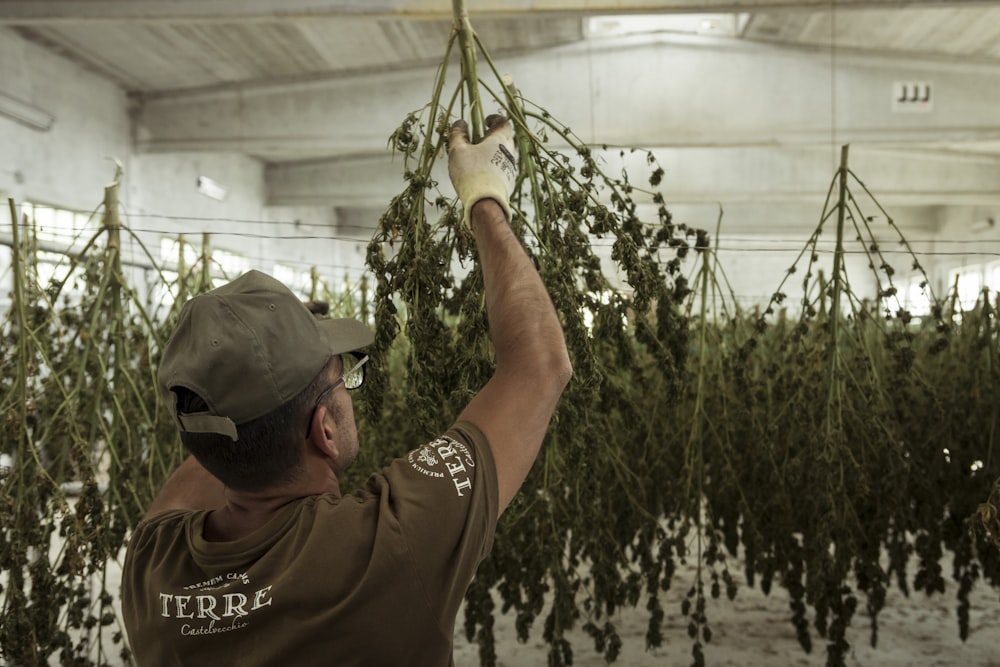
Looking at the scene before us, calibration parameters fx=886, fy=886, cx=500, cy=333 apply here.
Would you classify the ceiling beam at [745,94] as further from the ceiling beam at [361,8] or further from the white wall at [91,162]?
the white wall at [91,162]

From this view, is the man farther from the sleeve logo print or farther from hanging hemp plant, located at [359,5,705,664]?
hanging hemp plant, located at [359,5,705,664]

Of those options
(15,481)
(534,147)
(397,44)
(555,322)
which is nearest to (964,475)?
(534,147)

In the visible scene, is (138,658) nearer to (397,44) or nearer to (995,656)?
(995,656)

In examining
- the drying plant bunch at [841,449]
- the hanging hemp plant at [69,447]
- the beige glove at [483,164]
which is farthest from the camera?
the drying plant bunch at [841,449]

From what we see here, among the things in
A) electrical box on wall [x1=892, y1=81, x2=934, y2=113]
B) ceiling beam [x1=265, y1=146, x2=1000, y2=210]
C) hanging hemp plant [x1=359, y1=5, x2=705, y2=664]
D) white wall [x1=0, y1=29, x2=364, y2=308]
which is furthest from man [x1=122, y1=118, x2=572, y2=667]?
A: ceiling beam [x1=265, y1=146, x2=1000, y2=210]

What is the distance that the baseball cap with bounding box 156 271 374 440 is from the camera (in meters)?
1.29

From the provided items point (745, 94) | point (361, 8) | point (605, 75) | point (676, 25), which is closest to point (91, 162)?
point (361, 8)

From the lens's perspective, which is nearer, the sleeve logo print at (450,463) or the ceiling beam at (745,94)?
the sleeve logo print at (450,463)

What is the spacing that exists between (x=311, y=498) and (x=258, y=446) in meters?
0.11

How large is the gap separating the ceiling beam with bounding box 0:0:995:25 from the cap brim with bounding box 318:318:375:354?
4367 millimetres

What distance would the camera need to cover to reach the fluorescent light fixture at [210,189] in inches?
385

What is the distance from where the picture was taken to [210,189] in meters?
9.91

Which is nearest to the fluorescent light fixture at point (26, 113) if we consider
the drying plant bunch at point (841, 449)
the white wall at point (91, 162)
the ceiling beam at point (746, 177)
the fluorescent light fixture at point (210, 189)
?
the white wall at point (91, 162)

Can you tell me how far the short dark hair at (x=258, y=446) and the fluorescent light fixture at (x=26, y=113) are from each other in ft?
21.9
